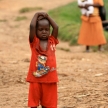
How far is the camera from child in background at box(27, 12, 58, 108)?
13.6 feet

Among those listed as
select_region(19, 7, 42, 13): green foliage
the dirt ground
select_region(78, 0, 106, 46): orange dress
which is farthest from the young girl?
select_region(19, 7, 42, 13): green foliage

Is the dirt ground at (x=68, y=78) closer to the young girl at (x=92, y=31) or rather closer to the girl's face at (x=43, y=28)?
the young girl at (x=92, y=31)

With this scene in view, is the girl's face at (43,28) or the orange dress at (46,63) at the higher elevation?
the girl's face at (43,28)

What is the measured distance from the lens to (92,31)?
9.45m

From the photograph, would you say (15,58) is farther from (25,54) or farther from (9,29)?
(9,29)

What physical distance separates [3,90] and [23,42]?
5.52 m

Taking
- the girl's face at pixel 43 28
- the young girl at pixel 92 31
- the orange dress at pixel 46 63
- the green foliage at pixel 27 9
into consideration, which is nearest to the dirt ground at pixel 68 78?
the young girl at pixel 92 31

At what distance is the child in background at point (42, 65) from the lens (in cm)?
414

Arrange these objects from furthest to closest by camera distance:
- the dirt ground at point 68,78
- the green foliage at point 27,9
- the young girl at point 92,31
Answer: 1. the green foliage at point 27,9
2. the young girl at point 92,31
3. the dirt ground at point 68,78

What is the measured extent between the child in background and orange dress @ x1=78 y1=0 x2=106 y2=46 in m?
5.09

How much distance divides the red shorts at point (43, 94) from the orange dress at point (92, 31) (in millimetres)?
5168

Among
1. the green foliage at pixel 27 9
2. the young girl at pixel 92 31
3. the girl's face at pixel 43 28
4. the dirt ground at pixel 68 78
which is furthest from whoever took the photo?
the green foliage at pixel 27 9

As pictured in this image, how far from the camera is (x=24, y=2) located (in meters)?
19.0

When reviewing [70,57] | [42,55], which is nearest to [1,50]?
[70,57]
